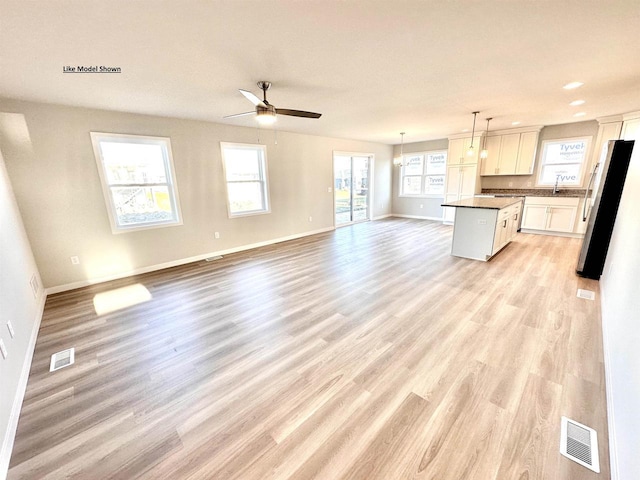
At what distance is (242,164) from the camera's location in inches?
205

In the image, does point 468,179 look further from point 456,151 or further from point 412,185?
point 412,185

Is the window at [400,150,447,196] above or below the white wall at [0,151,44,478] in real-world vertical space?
above

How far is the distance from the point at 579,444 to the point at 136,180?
5.46m

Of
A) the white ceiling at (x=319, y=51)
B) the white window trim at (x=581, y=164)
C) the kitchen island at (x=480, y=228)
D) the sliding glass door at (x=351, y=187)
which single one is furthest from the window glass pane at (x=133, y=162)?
the white window trim at (x=581, y=164)

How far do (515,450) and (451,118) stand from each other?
489 cm

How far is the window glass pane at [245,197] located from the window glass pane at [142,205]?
1114mm

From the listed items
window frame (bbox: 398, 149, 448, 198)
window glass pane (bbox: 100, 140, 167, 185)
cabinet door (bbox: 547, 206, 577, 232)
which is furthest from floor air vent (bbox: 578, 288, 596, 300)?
window glass pane (bbox: 100, 140, 167, 185)

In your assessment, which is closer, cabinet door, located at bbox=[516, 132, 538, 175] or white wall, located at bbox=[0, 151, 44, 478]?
white wall, located at bbox=[0, 151, 44, 478]

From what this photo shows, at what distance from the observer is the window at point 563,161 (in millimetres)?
5598

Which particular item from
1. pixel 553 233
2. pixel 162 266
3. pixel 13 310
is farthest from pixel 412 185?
pixel 13 310

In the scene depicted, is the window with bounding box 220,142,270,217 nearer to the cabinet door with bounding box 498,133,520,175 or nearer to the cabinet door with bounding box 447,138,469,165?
the cabinet door with bounding box 447,138,469,165

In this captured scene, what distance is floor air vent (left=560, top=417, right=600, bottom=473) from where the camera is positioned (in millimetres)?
1313

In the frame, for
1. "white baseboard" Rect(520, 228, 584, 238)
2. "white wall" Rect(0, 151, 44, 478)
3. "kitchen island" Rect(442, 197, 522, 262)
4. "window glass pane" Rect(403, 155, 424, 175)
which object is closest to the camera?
"white wall" Rect(0, 151, 44, 478)

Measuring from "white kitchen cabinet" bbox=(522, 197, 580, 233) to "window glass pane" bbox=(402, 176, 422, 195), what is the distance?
2907 millimetres
